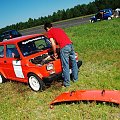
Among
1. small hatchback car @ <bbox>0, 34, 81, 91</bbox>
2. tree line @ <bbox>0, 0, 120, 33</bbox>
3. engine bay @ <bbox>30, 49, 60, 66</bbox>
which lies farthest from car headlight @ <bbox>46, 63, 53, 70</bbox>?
tree line @ <bbox>0, 0, 120, 33</bbox>

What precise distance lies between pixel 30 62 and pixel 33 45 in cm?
90

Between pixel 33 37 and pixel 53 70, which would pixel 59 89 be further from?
pixel 33 37

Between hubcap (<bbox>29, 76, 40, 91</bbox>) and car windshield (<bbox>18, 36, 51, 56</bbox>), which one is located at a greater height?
car windshield (<bbox>18, 36, 51, 56</bbox>)

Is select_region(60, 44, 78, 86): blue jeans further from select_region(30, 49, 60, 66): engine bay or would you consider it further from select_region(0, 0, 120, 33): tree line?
select_region(0, 0, 120, 33): tree line

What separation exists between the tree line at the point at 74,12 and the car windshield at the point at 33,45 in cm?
5488

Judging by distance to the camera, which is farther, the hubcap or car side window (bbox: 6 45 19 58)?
car side window (bbox: 6 45 19 58)

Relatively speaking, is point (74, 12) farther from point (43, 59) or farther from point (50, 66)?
point (50, 66)

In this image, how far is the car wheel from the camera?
27.1ft

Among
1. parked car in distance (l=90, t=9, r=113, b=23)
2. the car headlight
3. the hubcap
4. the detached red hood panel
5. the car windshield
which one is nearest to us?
the detached red hood panel

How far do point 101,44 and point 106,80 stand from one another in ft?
22.8

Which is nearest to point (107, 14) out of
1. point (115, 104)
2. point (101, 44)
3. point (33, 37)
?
point (101, 44)

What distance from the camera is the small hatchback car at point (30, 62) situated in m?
8.24

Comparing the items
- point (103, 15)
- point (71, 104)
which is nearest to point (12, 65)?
point (71, 104)

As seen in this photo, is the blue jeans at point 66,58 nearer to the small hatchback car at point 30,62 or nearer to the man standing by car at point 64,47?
the man standing by car at point 64,47
